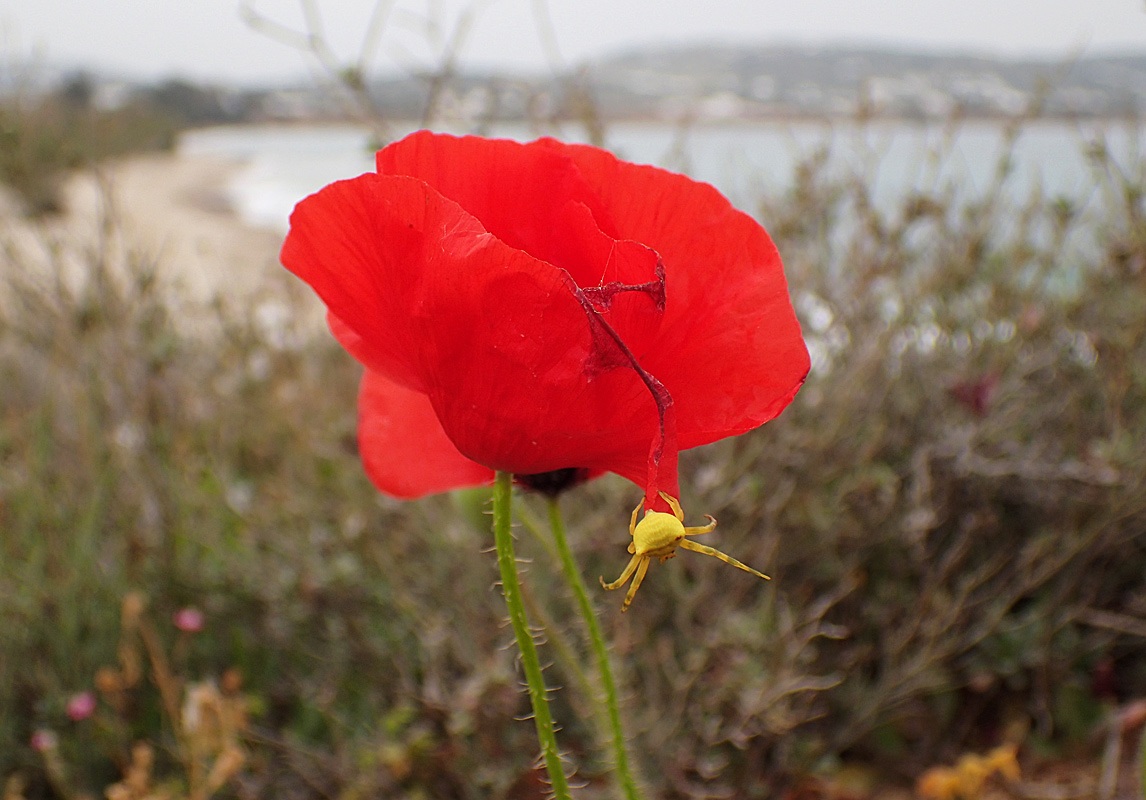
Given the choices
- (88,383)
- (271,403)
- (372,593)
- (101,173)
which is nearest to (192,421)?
(271,403)

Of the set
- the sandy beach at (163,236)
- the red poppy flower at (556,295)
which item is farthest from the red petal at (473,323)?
the sandy beach at (163,236)

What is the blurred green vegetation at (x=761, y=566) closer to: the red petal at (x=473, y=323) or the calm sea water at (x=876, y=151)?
the calm sea water at (x=876, y=151)

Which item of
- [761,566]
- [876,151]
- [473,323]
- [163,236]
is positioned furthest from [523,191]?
[163,236]

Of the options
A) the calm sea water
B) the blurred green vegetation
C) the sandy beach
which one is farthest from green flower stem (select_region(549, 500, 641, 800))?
the sandy beach

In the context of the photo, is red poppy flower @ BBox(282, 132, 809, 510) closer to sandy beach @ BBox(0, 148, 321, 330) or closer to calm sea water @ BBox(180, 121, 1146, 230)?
calm sea water @ BBox(180, 121, 1146, 230)

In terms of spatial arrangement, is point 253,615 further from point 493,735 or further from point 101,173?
point 101,173

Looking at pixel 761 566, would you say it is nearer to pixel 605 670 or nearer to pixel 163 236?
pixel 605 670
